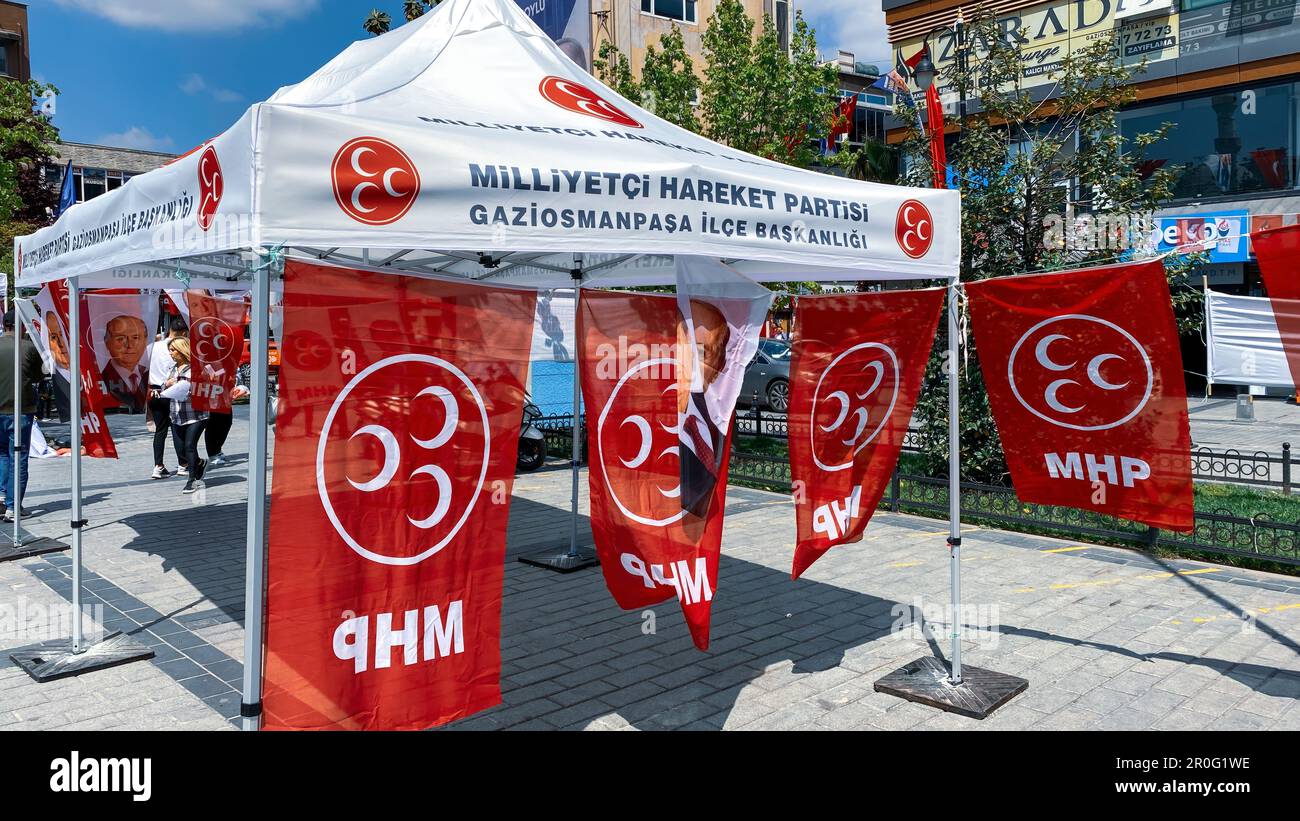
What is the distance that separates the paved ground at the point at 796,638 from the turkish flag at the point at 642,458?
3.22 feet

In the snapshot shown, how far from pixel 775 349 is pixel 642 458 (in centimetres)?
1997

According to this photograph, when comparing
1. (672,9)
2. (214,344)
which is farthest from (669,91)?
(672,9)

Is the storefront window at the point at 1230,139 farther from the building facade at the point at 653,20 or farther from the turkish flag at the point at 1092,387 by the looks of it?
the turkish flag at the point at 1092,387

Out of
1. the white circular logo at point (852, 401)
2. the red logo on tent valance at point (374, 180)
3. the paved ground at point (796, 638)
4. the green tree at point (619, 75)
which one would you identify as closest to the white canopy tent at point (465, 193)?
the red logo on tent valance at point (374, 180)

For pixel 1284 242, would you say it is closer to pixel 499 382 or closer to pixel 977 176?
pixel 499 382

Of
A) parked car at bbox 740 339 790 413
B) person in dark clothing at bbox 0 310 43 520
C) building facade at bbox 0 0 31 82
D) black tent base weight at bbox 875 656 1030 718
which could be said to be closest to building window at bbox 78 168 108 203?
building facade at bbox 0 0 31 82

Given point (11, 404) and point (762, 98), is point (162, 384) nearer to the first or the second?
point (11, 404)

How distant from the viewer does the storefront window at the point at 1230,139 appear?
2194cm

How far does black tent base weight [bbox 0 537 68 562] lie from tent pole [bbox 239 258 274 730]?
6427 millimetres

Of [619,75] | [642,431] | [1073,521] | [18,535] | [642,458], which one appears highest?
[619,75]

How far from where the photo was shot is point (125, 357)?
8.48 metres

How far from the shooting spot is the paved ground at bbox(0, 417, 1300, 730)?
4.84 metres
